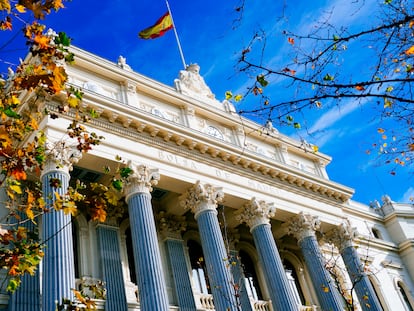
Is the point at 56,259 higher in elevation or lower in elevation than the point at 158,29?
lower

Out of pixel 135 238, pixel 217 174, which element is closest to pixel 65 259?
pixel 135 238

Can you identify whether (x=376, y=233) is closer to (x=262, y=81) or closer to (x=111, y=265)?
(x=111, y=265)

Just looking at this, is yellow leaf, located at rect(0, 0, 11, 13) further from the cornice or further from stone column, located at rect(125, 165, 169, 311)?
stone column, located at rect(125, 165, 169, 311)

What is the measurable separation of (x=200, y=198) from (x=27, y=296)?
7.59 meters

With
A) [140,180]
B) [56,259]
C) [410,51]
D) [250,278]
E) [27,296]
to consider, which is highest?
[140,180]

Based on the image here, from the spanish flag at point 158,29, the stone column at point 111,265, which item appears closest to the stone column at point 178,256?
the stone column at point 111,265

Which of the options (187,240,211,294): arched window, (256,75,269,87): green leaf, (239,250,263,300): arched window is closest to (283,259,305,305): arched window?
(239,250,263,300): arched window

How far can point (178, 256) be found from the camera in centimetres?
2027

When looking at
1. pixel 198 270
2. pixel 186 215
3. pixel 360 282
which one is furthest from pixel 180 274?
pixel 360 282

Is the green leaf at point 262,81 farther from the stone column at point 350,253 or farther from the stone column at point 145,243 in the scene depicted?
the stone column at point 350,253

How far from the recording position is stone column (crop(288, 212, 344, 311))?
2129cm

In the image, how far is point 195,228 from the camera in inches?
882

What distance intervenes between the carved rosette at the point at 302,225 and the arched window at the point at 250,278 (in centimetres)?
259

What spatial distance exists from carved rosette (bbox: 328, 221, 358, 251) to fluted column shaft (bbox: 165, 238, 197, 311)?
937 centimetres
